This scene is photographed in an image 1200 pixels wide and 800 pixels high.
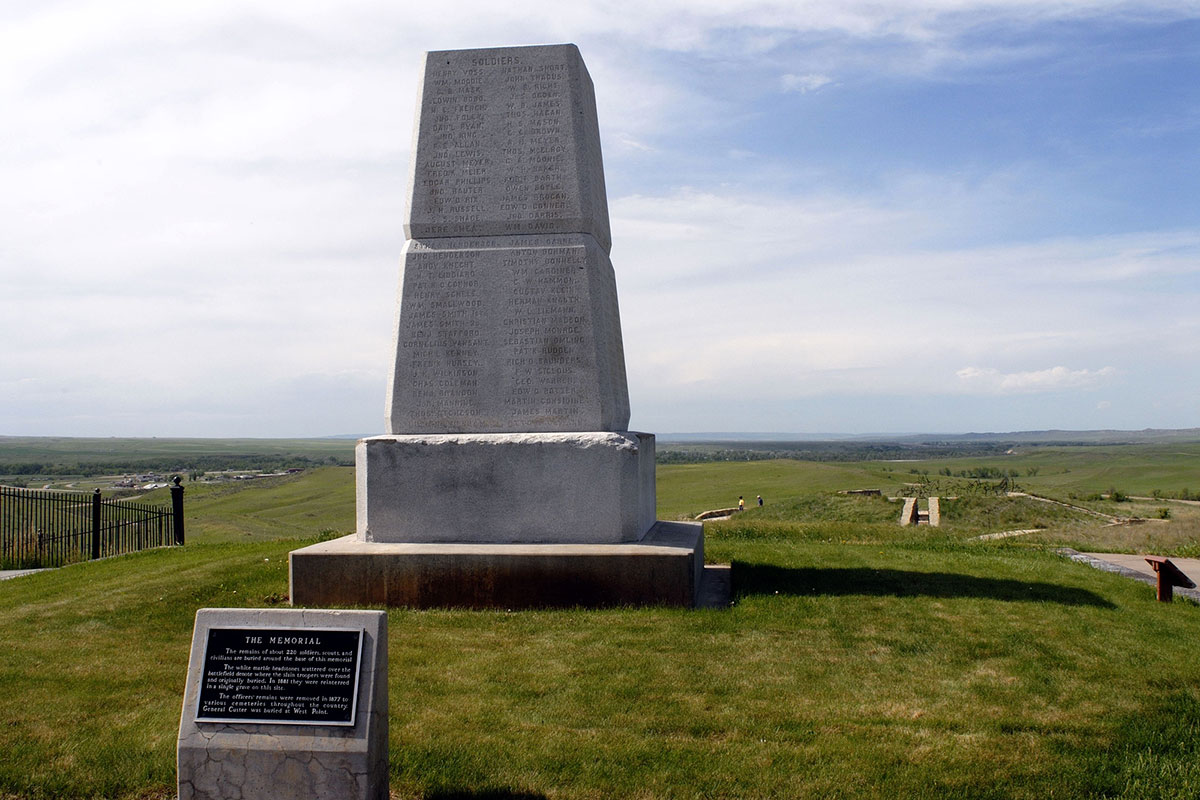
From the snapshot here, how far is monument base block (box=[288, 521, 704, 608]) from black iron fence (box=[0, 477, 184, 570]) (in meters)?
7.45

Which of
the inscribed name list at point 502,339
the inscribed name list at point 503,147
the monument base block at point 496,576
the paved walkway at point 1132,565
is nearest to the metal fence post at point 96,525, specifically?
the monument base block at point 496,576

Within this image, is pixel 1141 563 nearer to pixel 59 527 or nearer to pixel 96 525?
pixel 96 525

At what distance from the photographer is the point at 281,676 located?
3.88 metres

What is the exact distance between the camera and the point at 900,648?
6242 millimetres

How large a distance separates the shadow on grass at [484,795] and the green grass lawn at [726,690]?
0.06 feet

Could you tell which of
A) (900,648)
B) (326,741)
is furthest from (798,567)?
(326,741)

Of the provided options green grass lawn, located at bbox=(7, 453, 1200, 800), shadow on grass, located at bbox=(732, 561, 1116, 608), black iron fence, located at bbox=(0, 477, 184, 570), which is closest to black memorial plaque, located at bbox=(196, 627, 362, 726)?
green grass lawn, located at bbox=(7, 453, 1200, 800)

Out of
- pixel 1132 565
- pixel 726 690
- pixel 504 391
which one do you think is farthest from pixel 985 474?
pixel 726 690

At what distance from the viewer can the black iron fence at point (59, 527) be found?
42.9ft

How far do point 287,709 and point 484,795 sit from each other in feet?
3.03

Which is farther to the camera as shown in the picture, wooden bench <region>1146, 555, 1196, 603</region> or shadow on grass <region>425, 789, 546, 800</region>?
wooden bench <region>1146, 555, 1196, 603</region>

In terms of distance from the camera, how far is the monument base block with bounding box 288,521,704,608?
7.35m

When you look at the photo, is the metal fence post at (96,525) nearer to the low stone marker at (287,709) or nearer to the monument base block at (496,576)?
the monument base block at (496,576)

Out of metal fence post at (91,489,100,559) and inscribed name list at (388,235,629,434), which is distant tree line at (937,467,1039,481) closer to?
metal fence post at (91,489,100,559)
